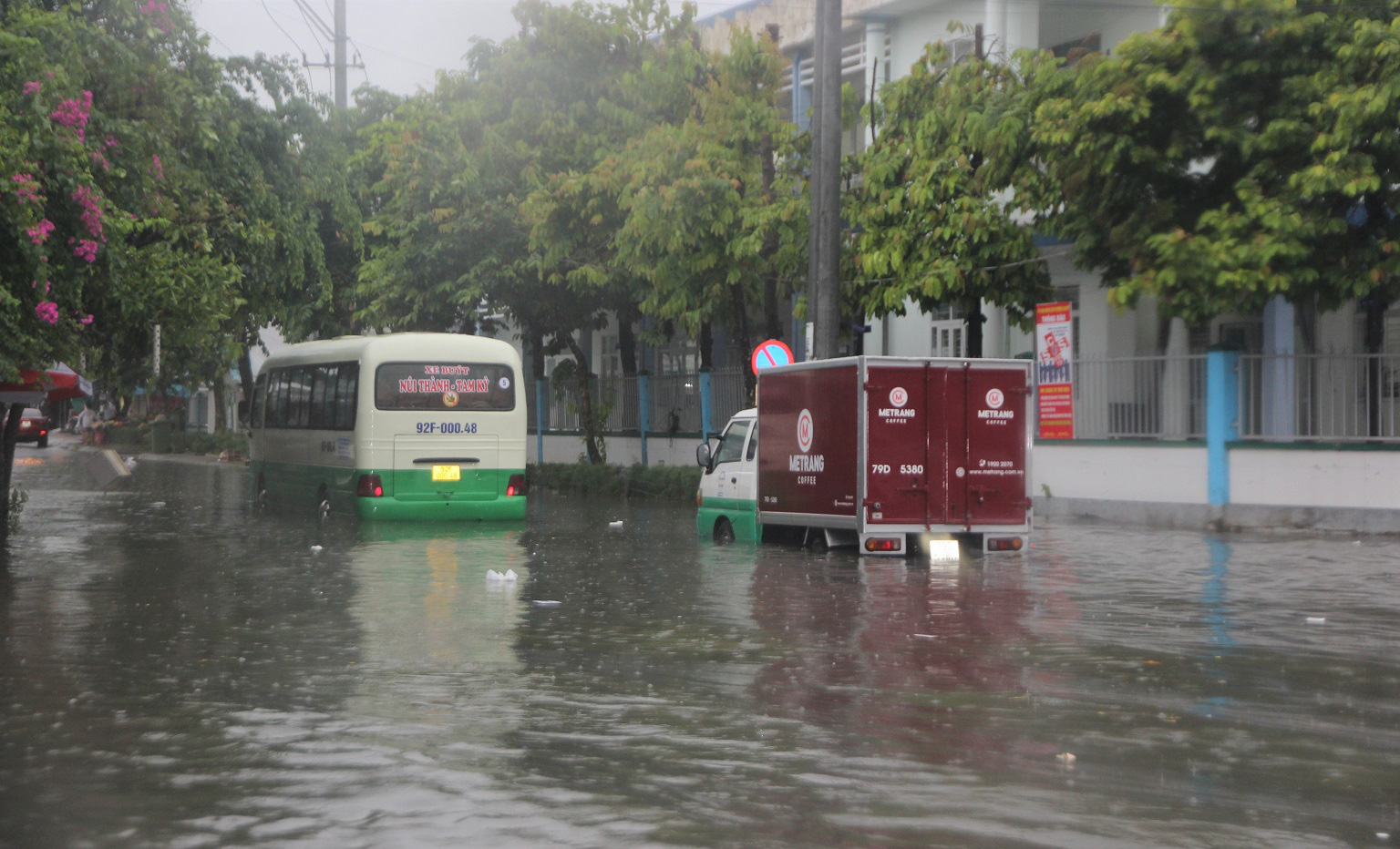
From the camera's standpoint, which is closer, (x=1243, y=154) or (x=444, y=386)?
(x=1243, y=154)

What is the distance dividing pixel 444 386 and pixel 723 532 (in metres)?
5.23

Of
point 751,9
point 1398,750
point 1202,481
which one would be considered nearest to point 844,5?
point 751,9

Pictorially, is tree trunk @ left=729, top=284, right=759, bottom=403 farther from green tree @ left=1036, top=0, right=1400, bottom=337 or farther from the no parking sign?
green tree @ left=1036, top=0, right=1400, bottom=337

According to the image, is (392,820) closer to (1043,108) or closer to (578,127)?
(1043,108)

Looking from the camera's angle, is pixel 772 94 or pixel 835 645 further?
pixel 772 94

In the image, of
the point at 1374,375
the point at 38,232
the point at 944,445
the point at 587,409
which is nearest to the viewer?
the point at 38,232

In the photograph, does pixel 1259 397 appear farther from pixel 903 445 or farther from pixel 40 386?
pixel 40 386

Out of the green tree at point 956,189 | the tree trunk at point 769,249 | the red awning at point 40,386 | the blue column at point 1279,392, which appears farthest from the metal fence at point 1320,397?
the red awning at point 40,386

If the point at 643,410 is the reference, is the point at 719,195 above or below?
above

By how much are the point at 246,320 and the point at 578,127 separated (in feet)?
31.7

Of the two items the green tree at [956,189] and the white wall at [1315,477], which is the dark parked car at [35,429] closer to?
the green tree at [956,189]

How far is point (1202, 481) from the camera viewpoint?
2331 centimetres

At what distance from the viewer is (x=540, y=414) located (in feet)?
140

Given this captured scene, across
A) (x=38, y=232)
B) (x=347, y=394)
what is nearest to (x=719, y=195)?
(x=347, y=394)
